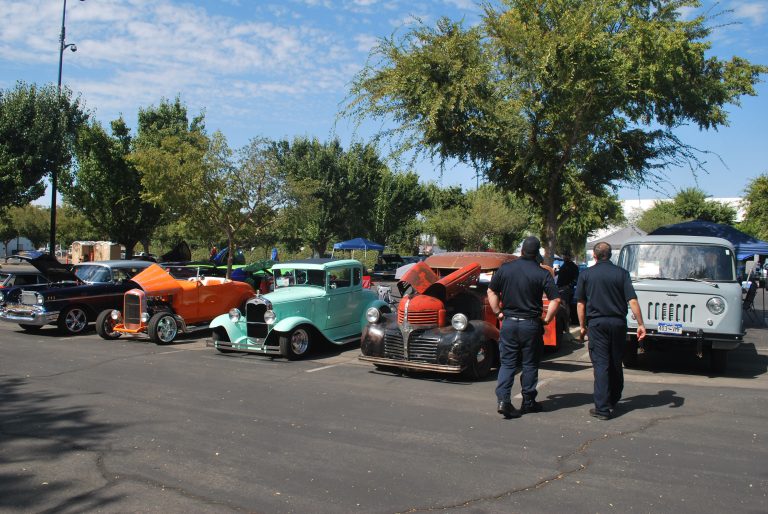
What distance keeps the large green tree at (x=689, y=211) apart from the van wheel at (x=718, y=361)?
46981mm

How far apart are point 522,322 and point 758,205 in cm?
3754

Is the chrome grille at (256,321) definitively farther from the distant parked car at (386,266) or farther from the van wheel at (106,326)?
the distant parked car at (386,266)

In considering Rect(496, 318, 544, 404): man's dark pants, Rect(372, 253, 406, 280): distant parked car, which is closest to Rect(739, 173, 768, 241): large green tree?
Rect(372, 253, 406, 280): distant parked car

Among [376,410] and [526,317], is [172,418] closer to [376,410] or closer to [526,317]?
[376,410]

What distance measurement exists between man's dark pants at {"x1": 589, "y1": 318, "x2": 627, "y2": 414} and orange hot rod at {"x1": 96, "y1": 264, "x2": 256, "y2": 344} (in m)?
9.27

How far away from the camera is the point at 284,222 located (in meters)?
22.0

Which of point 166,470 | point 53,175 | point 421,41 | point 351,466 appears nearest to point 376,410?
point 351,466

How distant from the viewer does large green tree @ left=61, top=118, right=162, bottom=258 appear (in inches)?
1089

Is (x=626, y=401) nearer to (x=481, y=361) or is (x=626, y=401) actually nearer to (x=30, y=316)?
(x=481, y=361)

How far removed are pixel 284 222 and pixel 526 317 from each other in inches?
641

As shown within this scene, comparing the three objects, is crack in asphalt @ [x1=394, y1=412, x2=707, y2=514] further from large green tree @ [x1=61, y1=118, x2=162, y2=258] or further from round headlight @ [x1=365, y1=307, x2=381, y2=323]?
large green tree @ [x1=61, y1=118, x2=162, y2=258]

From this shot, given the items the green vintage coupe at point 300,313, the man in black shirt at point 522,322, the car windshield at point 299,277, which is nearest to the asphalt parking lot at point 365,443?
the man in black shirt at point 522,322

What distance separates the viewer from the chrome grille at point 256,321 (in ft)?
37.0

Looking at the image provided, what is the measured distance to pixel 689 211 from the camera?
5544 centimetres
